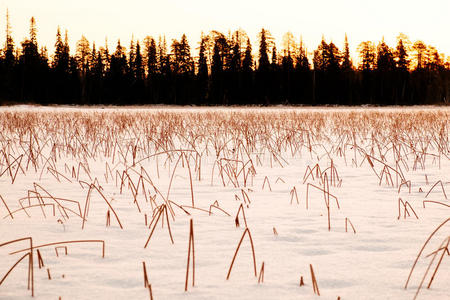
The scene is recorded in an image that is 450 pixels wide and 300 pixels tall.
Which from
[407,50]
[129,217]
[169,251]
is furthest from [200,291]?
[407,50]

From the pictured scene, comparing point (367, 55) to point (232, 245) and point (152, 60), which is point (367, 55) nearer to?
point (152, 60)

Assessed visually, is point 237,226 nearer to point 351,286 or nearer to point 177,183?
point 351,286

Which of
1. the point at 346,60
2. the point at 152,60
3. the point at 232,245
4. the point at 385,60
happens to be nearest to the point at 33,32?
the point at 152,60

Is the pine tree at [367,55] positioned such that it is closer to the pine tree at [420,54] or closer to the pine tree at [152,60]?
the pine tree at [420,54]

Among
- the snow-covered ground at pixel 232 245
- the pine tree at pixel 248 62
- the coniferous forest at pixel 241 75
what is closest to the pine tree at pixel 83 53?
the coniferous forest at pixel 241 75

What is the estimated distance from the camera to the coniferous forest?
47.3 m

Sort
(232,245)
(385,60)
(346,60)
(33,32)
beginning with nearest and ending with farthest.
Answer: (232,245) < (33,32) < (385,60) < (346,60)

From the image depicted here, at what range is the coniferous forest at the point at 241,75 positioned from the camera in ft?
155

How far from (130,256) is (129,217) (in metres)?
0.65

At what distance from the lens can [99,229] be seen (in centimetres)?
204

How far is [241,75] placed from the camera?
47688mm

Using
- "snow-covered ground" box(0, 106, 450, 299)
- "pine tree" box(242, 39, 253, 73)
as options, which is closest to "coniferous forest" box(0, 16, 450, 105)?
"pine tree" box(242, 39, 253, 73)

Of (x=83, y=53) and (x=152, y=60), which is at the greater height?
(x=83, y=53)

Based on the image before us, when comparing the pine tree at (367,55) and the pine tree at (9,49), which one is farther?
the pine tree at (367,55)
